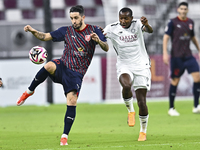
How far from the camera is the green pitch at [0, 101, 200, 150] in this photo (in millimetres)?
6219

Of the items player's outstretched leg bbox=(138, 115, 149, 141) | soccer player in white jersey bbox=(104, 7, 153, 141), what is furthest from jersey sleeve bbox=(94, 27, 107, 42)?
player's outstretched leg bbox=(138, 115, 149, 141)

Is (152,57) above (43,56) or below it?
below

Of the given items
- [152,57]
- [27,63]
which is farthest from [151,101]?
[27,63]

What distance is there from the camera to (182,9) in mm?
10625

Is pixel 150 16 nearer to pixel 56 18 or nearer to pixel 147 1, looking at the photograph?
pixel 147 1

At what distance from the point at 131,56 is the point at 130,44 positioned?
0.63 feet

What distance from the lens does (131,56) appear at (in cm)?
722

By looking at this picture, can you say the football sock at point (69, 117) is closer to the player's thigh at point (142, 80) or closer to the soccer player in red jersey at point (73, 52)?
the soccer player in red jersey at point (73, 52)

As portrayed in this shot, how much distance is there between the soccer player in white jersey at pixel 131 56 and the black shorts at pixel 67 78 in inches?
27.6

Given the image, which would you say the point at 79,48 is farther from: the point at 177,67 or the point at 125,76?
the point at 177,67

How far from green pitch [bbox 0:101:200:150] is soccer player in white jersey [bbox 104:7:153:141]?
595mm

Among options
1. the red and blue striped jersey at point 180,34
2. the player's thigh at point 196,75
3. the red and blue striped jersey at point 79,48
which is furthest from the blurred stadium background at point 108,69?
the red and blue striped jersey at point 79,48

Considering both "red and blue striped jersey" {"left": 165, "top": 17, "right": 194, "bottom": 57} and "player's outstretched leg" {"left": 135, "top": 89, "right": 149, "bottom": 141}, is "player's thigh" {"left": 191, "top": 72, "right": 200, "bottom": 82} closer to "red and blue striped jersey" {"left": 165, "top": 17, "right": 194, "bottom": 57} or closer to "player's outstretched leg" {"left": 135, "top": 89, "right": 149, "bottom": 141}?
"red and blue striped jersey" {"left": 165, "top": 17, "right": 194, "bottom": 57}

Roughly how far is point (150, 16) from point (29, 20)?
8220mm
